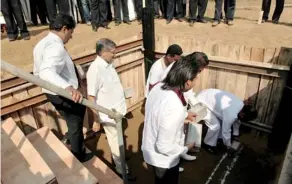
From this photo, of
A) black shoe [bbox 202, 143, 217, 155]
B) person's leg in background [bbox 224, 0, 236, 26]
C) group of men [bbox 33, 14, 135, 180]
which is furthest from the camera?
person's leg in background [bbox 224, 0, 236, 26]

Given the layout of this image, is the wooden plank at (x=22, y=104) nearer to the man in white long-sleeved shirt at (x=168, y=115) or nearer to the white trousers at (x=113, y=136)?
the white trousers at (x=113, y=136)

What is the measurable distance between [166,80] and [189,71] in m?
0.25

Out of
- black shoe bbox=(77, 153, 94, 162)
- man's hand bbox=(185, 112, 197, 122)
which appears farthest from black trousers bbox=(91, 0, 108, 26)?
man's hand bbox=(185, 112, 197, 122)

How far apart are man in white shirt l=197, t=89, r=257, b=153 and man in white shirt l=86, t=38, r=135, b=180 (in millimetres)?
1752

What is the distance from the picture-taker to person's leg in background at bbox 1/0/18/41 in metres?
5.63

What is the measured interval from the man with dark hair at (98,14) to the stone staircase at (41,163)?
163 inches

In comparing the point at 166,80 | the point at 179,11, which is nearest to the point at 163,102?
the point at 166,80

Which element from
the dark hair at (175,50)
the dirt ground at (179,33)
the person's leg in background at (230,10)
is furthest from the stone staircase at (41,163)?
the person's leg in background at (230,10)

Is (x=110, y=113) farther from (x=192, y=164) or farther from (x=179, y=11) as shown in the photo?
(x=179, y=11)

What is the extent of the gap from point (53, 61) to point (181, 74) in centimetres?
151

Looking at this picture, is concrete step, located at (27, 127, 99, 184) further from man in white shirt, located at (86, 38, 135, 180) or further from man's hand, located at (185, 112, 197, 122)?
man's hand, located at (185, 112, 197, 122)

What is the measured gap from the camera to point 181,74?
2.26m

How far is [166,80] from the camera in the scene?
2379mm

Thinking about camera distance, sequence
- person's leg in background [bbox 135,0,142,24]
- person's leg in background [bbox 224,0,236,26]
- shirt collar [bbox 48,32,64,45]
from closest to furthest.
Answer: shirt collar [bbox 48,32,64,45] < person's leg in background [bbox 224,0,236,26] < person's leg in background [bbox 135,0,142,24]
